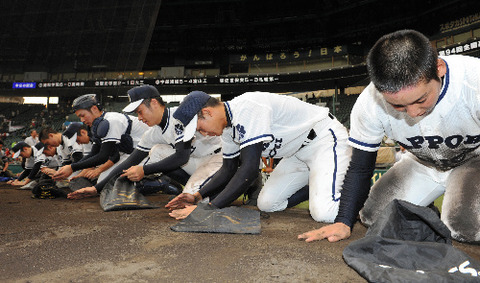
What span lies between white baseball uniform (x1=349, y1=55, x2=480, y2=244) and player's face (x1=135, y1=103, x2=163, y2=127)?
223 centimetres

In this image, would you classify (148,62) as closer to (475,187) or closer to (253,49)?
(253,49)

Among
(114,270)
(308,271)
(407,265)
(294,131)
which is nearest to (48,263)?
(114,270)

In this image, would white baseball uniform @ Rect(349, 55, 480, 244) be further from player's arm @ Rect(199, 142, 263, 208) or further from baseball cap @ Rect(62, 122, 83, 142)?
baseball cap @ Rect(62, 122, 83, 142)

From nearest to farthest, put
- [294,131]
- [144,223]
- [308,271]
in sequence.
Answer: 1. [308,271]
2. [144,223]
3. [294,131]

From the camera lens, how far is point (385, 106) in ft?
6.49

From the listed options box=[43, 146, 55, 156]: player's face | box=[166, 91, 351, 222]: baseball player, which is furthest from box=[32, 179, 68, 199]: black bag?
box=[43, 146, 55, 156]: player's face

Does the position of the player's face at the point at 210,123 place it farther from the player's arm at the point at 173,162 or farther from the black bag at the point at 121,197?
the black bag at the point at 121,197

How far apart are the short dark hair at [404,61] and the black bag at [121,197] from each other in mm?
2495

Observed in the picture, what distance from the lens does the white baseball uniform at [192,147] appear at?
12.7 ft

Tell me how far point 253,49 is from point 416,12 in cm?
1166

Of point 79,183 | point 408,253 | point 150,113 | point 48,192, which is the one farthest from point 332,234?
point 79,183

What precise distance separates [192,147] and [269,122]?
1.80 meters

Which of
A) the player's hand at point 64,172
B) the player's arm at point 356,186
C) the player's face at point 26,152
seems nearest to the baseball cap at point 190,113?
the player's arm at point 356,186

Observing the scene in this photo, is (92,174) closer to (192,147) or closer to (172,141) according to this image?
(172,141)
